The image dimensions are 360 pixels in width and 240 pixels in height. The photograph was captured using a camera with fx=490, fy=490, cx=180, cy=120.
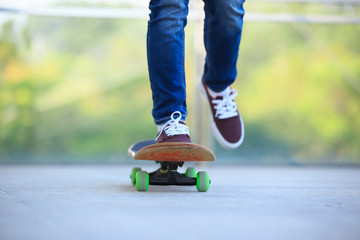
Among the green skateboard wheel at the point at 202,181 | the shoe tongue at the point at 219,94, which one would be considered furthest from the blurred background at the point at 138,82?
the green skateboard wheel at the point at 202,181

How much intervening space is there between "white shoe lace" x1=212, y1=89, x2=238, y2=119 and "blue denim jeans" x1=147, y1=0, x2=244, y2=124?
6.9 inches

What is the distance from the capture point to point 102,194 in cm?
125

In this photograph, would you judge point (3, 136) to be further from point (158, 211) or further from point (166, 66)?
point (158, 211)

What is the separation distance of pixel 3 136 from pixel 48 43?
2.12 feet

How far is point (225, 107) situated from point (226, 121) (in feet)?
0.17

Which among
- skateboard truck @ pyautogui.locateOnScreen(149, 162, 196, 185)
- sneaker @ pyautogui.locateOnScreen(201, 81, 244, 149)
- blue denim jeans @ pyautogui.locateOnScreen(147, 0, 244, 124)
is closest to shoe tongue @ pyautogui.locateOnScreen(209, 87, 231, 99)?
sneaker @ pyautogui.locateOnScreen(201, 81, 244, 149)

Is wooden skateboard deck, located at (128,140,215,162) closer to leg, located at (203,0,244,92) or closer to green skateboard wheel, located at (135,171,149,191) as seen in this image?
green skateboard wheel, located at (135,171,149,191)

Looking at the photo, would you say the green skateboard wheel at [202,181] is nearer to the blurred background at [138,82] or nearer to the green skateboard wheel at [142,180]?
the green skateboard wheel at [142,180]

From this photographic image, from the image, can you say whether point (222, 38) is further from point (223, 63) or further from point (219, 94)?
point (219, 94)

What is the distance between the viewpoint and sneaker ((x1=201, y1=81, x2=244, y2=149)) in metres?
1.53

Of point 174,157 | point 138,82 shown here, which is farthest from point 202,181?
point 138,82

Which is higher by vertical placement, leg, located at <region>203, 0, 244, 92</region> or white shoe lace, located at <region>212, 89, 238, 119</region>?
leg, located at <region>203, 0, 244, 92</region>

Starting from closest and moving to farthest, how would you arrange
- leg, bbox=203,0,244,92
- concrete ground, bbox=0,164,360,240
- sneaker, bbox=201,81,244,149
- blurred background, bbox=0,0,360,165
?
1. concrete ground, bbox=0,164,360,240
2. leg, bbox=203,0,244,92
3. sneaker, bbox=201,81,244,149
4. blurred background, bbox=0,0,360,165

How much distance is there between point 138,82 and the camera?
3.21 metres
